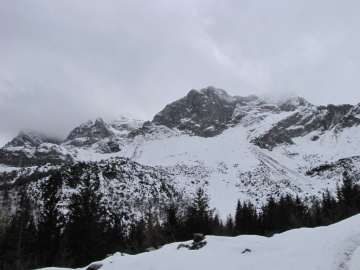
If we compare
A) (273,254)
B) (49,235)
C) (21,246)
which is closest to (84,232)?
(49,235)

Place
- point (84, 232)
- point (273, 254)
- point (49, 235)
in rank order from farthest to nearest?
point (84, 232) → point (49, 235) → point (273, 254)

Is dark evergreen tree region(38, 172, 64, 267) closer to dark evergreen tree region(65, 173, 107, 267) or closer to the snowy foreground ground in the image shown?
dark evergreen tree region(65, 173, 107, 267)

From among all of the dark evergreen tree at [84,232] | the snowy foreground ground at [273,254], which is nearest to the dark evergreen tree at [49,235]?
the dark evergreen tree at [84,232]

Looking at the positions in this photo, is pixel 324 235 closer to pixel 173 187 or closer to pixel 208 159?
pixel 173 187

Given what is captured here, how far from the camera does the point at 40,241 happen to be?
22.5 meters

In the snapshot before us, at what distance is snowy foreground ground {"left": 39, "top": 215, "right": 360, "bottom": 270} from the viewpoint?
785cm

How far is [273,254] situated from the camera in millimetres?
8969

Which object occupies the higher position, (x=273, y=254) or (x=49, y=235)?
(x=49, y=235)

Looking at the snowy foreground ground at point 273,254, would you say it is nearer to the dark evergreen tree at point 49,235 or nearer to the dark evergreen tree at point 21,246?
the dark evergreen tree at point 49,235

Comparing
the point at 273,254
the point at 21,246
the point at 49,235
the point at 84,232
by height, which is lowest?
the point at 21,246

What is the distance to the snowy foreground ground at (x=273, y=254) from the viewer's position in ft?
25.7

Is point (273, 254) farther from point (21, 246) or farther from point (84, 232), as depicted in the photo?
point (21, 246)

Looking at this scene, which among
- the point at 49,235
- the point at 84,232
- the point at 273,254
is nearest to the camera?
the point at 273,254

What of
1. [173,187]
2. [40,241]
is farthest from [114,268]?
[173,187]
